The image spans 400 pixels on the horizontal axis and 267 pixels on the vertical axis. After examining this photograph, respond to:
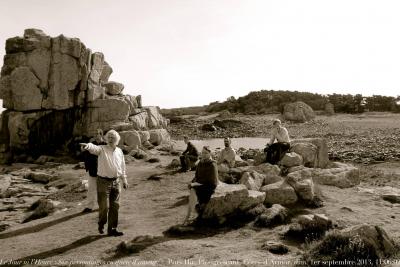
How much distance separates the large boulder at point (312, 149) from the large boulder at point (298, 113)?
135 feet

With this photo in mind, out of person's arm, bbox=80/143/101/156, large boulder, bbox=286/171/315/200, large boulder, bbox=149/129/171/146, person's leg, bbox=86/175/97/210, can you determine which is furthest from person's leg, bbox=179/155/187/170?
large boulder, bbox=149/129/171/146

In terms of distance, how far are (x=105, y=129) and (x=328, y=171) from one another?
19648 mm

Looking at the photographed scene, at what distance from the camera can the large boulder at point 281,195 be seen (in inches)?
531

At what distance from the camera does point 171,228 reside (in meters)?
11.6

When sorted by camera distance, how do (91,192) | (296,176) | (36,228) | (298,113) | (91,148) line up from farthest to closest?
(298,113) → (296,176) → (91,192) → (36,228) → (91,148)

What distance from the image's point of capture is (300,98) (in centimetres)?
8488

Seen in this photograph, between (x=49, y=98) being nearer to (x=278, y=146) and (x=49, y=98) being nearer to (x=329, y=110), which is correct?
(x=278, y=146)

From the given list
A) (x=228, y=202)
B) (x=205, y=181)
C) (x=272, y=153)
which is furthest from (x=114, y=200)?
(x=272, y=153)

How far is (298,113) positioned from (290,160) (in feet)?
148

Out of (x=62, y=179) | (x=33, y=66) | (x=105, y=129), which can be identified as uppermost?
(x=33, y=66)

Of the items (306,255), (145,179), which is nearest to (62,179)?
(145,179)

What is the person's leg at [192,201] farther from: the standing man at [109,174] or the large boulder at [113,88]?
the large boulder at [113,88]

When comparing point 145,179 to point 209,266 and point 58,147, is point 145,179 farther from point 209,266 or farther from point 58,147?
point 58,147

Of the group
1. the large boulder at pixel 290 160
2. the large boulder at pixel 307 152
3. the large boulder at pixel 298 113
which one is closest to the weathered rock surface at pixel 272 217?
the large boulder at pixel 290 160
